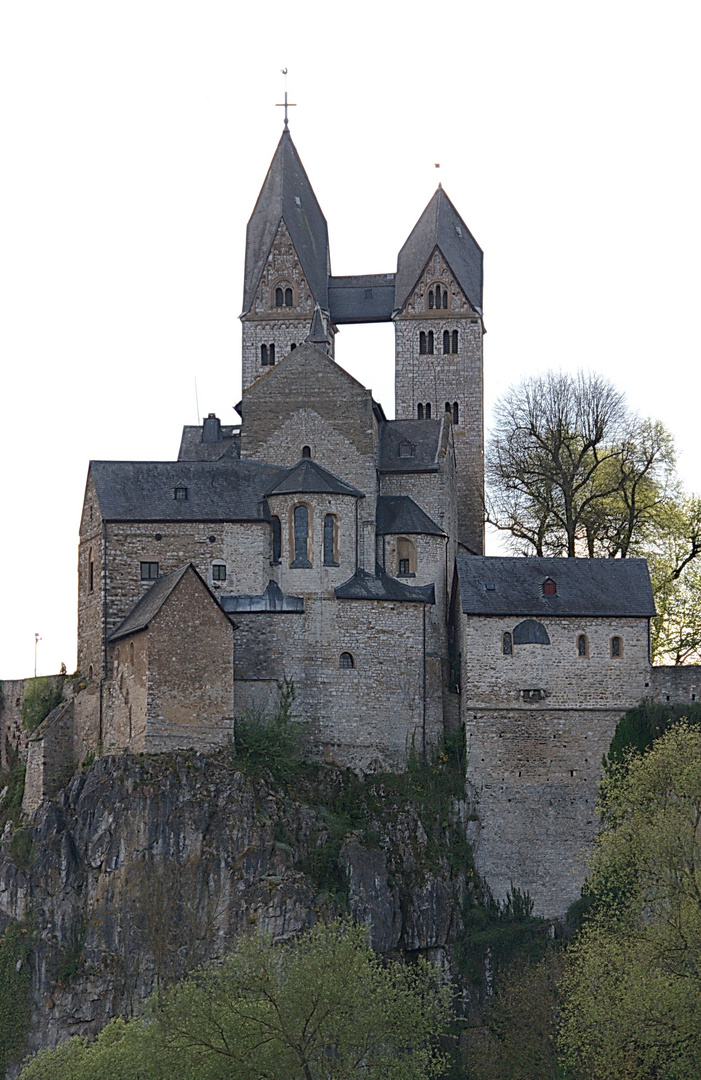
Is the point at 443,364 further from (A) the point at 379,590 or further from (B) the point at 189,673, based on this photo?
(B) the point at 189,673

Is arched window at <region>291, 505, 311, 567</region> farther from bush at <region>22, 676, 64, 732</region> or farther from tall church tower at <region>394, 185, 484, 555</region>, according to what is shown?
tall church tower at <region>394, 185, 484, 555</region>

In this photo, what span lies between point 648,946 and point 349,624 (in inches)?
815

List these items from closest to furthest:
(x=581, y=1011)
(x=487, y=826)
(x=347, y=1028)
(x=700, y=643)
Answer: (x=347, y=1028), (x=581, y=1011), (x=487, y=826), (x=700, y=643)

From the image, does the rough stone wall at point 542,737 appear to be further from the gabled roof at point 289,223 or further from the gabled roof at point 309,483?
the gabled roof at point 289,223

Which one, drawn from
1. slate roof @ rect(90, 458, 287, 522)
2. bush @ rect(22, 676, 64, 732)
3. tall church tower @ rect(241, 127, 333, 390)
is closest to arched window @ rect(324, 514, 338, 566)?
slate roof @ rect(90, 458, 287, 522)

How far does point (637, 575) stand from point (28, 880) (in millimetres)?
22807

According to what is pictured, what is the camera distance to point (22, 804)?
2495 inches

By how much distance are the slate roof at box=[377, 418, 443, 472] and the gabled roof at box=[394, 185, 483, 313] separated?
13.0 m

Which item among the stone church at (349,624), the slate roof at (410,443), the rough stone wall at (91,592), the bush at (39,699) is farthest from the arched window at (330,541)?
the bush at (39,699)

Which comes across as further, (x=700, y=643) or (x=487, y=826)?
(x=700, y=643)

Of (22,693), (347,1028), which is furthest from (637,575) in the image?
(347,1028)

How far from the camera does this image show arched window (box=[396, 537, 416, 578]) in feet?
218

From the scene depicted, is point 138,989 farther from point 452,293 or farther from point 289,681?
point 452,293

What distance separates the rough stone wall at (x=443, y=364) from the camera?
3209 inches
